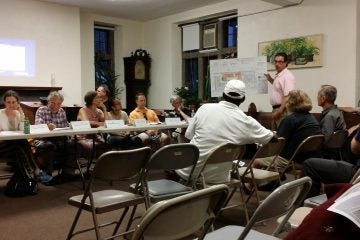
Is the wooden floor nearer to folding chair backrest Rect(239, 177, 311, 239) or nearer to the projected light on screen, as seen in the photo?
folding chair backrest Rect(239, 177, 311, 239)

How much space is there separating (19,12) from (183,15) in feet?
10.7

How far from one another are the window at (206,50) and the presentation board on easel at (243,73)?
39.3 inches

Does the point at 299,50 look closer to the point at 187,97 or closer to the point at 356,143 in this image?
the point at 187,97

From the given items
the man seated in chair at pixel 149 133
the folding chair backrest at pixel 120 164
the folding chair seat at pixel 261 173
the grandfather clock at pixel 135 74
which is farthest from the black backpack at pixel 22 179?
the grandfather clock at pixel 135 74

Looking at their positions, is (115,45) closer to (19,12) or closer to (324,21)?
(19,12)

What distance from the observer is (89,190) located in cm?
217

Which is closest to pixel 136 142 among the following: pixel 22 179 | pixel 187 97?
pixel 22 179

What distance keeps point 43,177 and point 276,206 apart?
148 inches

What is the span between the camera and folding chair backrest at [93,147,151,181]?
216 cm

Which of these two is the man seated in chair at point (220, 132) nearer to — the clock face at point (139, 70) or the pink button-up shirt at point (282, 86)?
the pink button-up shirt at point (282, 86)

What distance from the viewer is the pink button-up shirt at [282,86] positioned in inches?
214

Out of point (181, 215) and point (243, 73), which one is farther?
point (243, 73)

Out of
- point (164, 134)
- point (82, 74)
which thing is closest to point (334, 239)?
point (164, 134)

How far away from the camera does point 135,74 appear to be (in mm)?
8680
